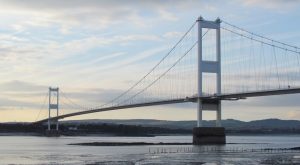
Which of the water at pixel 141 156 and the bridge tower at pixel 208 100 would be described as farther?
the bridge tower at pixel 208 100

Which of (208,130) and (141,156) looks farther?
(208,130)

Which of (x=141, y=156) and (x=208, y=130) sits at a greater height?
(x=208, y=130)

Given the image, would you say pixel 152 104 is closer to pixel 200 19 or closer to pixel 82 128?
pixel 200 19

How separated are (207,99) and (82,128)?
120010 mm

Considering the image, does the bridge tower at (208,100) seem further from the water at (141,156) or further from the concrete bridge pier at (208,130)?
the water at (141,156)

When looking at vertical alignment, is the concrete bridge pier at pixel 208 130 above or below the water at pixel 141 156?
above

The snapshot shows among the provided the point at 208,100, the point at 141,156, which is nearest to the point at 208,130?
the point at 208,100

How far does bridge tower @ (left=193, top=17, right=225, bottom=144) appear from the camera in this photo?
78188 mm

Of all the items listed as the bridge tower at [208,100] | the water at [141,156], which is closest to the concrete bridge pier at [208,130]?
the bridge tower at [208,100]

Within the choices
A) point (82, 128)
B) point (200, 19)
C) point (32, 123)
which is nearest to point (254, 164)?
point (200, 19)

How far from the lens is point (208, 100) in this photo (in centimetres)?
7938

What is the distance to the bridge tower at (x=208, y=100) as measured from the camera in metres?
78.2

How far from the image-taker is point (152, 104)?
9419 cm

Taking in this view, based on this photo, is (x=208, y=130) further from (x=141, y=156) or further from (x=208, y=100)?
(x=141, y=156)
